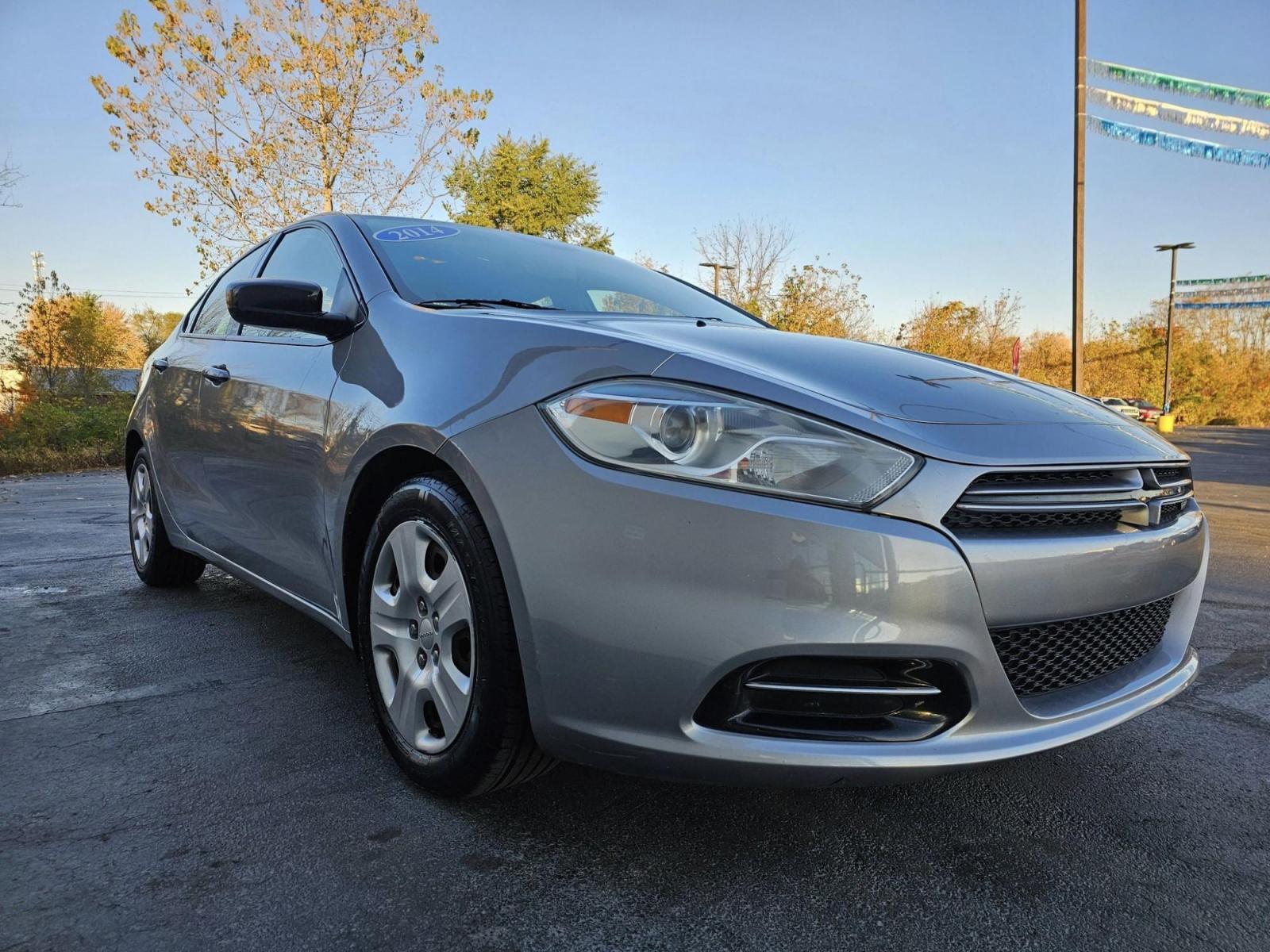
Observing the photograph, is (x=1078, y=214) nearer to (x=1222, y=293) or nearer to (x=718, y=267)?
(x=718, y=267)

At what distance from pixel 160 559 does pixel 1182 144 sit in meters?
13.1

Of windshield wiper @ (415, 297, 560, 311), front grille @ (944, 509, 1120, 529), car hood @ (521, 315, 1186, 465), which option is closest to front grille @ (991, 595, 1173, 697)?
front grille @ (944, 509, 1120, 529)

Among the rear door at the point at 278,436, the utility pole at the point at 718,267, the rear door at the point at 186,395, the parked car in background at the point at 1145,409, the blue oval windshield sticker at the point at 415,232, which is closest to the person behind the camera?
the rear door at the point at 278,436

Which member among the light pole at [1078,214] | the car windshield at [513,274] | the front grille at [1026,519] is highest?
the light pole at [1078,214]

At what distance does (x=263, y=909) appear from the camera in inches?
57.0

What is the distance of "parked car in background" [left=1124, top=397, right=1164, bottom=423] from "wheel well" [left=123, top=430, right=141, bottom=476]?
112 ft

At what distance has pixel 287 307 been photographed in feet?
7.32

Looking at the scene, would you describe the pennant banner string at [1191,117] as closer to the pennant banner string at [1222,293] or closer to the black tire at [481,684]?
the black tire at [481,684]

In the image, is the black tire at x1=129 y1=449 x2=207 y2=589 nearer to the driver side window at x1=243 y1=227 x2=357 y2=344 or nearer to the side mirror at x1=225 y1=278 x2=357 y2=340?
the driver side window at x1=243 y1=227 x2=357 y2=344

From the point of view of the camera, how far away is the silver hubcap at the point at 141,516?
151 inches

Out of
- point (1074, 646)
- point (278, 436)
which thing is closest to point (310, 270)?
point (278, 436)

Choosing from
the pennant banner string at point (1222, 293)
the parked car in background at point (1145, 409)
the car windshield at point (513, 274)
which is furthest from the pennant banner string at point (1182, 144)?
the pennant banner string at point (1222, 293)

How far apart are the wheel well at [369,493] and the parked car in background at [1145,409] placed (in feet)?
114

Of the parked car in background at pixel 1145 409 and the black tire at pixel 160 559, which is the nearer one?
the black tire at pixel 160 559
